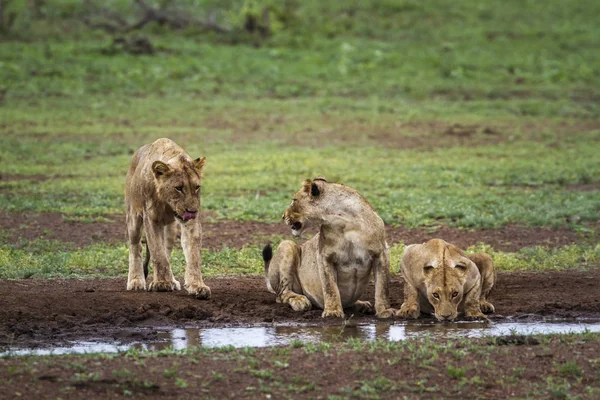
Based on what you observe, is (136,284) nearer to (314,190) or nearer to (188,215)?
(188,215)

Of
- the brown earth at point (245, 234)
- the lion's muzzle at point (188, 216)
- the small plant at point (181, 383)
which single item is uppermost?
the lion's muzzle at point (188, 216)

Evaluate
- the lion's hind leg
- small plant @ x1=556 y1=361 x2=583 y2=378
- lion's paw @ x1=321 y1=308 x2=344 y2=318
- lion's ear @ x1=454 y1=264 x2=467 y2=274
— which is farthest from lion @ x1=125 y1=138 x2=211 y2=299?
small plant @ x1=556 y1=361 x2=583 y2=378

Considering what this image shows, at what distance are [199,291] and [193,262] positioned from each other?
0.80 feet

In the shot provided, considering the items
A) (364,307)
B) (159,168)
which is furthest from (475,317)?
(159,168)

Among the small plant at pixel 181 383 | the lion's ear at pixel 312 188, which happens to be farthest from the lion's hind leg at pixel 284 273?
the small plant at pixel 181 383

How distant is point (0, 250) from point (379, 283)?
4687 millimetres

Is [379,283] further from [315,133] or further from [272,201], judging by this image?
[315,133]

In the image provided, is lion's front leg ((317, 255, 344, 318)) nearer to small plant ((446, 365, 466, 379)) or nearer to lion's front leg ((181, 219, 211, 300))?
lion's front leg ((181, 219, 211, 300))

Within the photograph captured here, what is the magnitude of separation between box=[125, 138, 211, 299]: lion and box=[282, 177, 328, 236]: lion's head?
80cm

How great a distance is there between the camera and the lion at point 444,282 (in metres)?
8.96

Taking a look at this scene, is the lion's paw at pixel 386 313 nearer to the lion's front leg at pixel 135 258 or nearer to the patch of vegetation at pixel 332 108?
the lion's front leg at pixel 135 258

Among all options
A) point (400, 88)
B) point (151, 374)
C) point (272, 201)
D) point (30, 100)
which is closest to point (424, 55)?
point (400, 88)

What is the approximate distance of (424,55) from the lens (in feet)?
95.7

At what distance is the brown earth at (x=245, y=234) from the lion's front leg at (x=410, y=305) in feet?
11.6
